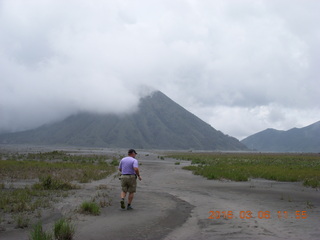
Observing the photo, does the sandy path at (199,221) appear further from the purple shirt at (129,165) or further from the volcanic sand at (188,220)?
the purple shirt at (129,165)

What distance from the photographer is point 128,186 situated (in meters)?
12.1

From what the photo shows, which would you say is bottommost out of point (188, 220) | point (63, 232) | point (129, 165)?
point (188, 220)

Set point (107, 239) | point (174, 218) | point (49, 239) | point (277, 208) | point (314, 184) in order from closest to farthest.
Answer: point (49, 239), point (107, 239), point (174, 218), point (277, 208), point (314, 184)

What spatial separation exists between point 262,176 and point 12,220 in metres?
23.1

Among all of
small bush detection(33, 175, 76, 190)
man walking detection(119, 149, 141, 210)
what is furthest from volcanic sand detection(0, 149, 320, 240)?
small bush detection(33, 175, 76, 190)

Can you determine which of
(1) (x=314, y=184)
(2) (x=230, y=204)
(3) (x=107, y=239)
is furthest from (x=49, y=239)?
(1) (x=314, y=184)

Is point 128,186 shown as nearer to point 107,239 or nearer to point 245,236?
point 107,239

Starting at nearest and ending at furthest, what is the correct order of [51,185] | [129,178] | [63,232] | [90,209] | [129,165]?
[63,232], [90,209], [129,178], [129,165], [51,185]

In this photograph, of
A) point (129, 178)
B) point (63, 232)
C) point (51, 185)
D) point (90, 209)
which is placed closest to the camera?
point (63, 232)
